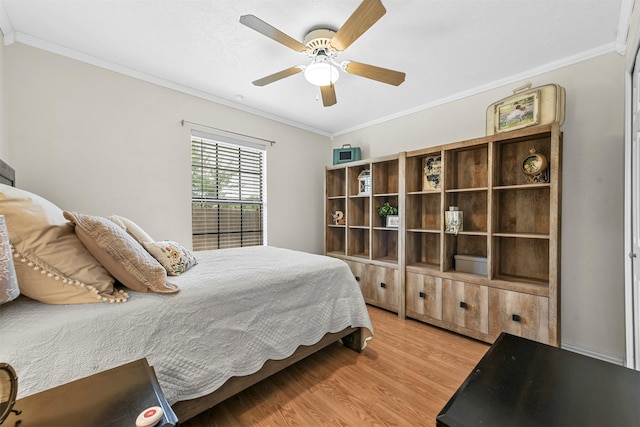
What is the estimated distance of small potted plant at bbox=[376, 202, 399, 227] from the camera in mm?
3230

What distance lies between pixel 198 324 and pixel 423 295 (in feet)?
7.59

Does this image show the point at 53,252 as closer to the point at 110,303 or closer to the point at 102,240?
the point at 102,240

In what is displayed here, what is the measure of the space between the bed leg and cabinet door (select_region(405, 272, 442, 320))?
3.12 feet

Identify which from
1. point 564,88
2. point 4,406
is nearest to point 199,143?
point 4,406

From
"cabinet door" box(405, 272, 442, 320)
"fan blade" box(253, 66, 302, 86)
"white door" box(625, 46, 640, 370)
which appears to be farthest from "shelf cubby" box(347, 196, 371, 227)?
"white door" box(625, 46, 640, 370)

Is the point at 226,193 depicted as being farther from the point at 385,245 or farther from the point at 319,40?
the point at 385,245

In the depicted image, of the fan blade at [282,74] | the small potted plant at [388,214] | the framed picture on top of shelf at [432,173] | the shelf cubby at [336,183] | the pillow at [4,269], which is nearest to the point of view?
the pillow at [4,269]

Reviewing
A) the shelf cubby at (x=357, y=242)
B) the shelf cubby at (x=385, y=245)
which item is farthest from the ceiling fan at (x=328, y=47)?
the shelf cubby at (x=357, y=242)

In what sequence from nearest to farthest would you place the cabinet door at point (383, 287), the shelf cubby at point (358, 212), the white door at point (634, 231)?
the white door at point (634, 231) → the cabinet door at point (383, 287) → the shelf cubby at point (358, 212)

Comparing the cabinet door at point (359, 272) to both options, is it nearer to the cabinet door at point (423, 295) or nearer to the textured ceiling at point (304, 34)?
the cabinet door at point (423, 295)

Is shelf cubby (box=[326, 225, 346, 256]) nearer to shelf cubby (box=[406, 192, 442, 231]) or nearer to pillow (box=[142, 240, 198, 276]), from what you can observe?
shelf cubby (box=[406, 192, 442, 231])

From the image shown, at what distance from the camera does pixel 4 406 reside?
1.83 feet

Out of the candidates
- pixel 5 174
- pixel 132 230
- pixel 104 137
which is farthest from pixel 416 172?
pixel 5 174

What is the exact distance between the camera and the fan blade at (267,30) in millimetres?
1421
